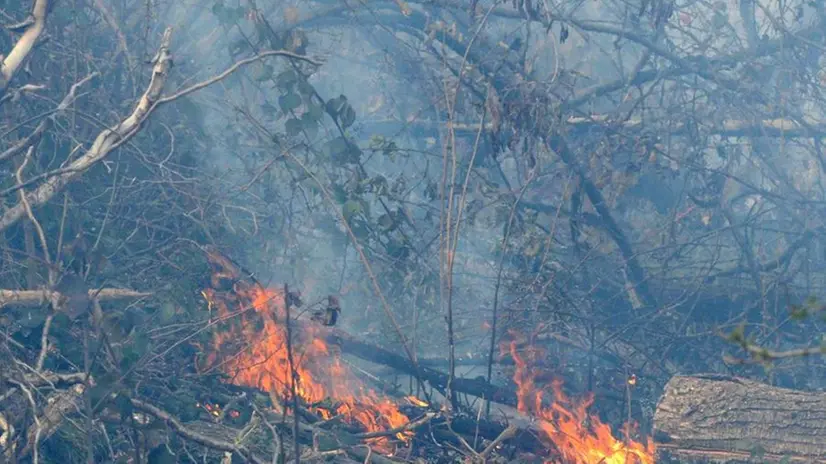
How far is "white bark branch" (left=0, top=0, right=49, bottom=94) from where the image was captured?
11.9ft

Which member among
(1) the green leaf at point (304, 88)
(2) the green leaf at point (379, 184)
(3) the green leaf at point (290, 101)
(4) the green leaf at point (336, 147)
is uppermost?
(1) the green leaf at point (304, 88)

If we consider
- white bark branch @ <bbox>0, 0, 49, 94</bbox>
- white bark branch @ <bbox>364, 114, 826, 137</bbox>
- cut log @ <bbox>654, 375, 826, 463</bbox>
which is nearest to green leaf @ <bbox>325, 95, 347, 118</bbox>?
white bark branch @ <bbox>0, 0, 49, 94</bbox>

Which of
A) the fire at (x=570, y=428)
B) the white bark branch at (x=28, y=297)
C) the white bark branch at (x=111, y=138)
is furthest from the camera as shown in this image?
the fire at (x=570, y=428)

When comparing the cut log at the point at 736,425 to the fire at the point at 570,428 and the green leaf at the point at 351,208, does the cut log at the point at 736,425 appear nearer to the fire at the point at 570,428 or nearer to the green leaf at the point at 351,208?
the fire at the point at 570,428

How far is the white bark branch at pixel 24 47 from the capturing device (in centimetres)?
364

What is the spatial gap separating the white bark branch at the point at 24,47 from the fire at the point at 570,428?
3340 mm

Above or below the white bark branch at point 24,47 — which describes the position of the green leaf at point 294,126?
below

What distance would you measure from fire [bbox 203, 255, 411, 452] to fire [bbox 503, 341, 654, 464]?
850mm

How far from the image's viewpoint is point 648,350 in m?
5.47

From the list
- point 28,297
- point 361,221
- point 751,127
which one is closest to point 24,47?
point 28,297

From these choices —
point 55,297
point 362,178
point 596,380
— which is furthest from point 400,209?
point 55,297

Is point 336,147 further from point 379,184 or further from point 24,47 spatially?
point 24,47

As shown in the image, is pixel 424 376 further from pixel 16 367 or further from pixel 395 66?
pixel 395 66

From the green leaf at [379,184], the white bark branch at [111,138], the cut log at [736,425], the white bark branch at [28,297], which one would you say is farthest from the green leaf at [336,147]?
the cut log at [736,425]
